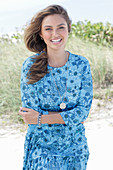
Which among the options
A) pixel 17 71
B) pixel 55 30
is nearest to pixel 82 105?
pixel 55 30

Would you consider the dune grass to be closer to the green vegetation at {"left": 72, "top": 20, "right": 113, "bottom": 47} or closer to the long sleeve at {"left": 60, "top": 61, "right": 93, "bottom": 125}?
the green vegetation at {"left": 72, "top": 20, "right": 113, "bottom": 47}

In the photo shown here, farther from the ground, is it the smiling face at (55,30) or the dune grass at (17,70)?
the smiling face at (55,30)

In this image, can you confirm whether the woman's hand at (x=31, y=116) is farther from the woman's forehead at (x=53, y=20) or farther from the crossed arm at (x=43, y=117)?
the woman's forehead at (x=53, y=20)

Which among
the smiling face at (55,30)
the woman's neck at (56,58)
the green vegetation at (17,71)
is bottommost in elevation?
the green vegetation at (17,71)

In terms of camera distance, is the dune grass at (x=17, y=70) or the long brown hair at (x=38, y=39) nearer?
the long brown hair at (x=38, y=39)

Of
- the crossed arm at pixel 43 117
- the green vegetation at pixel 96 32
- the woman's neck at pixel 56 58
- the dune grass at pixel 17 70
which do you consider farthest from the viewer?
the green vegetation at pixel 96 32

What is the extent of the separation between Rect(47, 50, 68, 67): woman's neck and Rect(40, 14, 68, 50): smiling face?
0.06 metres

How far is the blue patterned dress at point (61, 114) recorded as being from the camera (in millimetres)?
1891

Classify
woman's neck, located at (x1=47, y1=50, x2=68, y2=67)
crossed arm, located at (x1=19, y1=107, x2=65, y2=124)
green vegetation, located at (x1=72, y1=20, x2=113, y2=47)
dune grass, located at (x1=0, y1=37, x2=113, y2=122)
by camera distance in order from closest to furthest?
crossed arm, located at (x1=19, y1=107, x2=65, y2=124)
woman's neck, located at (x1=47, y1=50, x2=68, y2=67)
dune grass, located at (x1=0, y1=37, x2=113, y2=122)
green vegetation, located at (x1=72, y1=20, x2=113, y2=47)

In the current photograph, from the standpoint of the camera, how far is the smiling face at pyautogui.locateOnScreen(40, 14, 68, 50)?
1.91 meters

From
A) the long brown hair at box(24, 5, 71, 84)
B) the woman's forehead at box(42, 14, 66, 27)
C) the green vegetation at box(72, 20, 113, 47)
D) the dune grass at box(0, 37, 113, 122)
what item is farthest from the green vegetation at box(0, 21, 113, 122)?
the woman's forehead at box(42, 14, 66, 27)

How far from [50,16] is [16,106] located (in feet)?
10.1

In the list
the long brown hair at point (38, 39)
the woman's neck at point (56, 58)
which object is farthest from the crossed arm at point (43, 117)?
the woman's neck at point (56, 58)

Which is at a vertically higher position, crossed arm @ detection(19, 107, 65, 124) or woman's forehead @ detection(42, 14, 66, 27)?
woman's forehead @ detection(42, 14, 66, 27)
